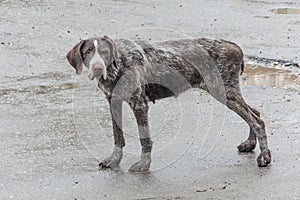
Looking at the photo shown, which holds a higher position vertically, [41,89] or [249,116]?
[249,116]

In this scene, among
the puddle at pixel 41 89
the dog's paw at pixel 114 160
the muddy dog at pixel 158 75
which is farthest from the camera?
the puddle at pixel 41 89

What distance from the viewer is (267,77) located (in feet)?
31.0

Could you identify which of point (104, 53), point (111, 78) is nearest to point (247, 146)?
point (111, 78)

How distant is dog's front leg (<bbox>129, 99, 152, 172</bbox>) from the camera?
255 inches

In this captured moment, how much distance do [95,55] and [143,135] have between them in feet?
2.99

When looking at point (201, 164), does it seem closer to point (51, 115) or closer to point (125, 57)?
point (125, 57)

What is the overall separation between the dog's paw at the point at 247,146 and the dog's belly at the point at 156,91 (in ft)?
2.86

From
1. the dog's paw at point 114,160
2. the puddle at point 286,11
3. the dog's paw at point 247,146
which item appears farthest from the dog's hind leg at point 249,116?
the puddle at point 286,11

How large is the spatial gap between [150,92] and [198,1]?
811cm

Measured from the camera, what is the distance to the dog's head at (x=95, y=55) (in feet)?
20.0

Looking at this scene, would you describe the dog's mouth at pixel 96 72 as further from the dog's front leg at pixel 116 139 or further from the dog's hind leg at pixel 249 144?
the dog's hind leg at pixel 249 144

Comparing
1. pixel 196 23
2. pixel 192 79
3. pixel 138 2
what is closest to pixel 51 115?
pixel 192 79

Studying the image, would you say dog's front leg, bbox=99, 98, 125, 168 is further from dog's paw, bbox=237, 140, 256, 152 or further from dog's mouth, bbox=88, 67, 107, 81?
dog's paw, bbox=237, 140, 256, 152

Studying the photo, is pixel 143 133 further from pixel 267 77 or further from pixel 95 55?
pixel 267 77
